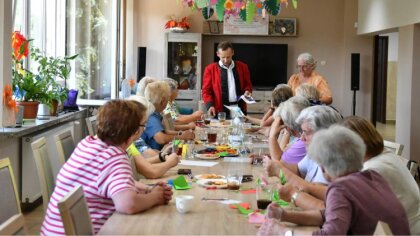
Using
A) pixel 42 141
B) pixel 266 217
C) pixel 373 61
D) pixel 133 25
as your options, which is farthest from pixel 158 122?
pixel 373 61

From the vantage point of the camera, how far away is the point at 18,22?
6.62 meters

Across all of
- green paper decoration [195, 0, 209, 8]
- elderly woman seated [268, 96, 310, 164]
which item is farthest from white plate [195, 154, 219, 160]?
green paper decoration [195, 0, 209, 8]

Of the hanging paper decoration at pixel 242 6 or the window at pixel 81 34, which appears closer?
the hanging paper decoration at pixel 242 6

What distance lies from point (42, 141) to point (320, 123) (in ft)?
5.11

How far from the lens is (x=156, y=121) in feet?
16.2

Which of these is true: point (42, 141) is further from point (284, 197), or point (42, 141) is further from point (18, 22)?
point (18, 22)

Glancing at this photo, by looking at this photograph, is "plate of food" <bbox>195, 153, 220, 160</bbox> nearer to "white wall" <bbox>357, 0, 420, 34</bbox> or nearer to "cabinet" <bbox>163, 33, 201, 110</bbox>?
"white wall" <bbox>357, 0, 420, 34</bbox>

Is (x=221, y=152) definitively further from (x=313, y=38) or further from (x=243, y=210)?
(x=313, y=38)

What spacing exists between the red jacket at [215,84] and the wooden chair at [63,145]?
383 cm

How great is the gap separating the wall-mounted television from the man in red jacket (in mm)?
4130

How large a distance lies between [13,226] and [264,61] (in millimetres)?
10442

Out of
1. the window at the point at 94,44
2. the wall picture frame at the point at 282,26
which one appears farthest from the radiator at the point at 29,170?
the wall picture frame at the point at 282,26

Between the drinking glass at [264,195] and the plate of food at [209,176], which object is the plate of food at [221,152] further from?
the drinking glass at [264,195]

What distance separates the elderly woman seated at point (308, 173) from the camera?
9.09ft
